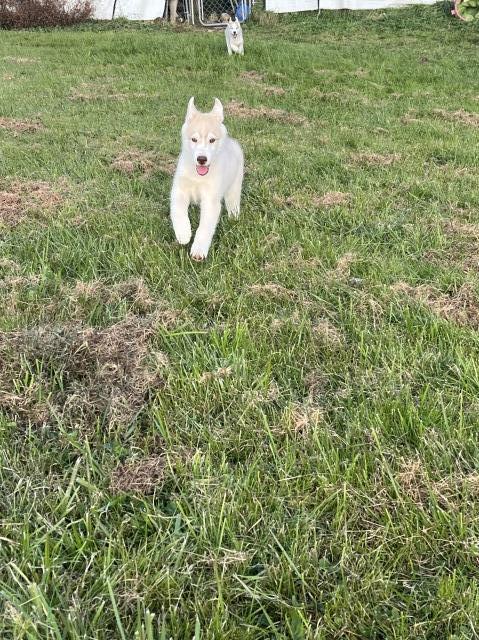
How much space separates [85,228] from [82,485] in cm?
213

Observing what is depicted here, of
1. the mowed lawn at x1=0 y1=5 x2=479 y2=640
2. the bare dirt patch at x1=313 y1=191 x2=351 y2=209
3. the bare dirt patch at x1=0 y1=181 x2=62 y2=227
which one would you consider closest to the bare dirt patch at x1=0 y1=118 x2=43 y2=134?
the mowed lawn at x1=0 y1=5 x2=479 y2=640

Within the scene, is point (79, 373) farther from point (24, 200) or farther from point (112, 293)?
point (24, 200)

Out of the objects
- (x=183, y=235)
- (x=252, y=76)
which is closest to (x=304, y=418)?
(x=183, y=235)

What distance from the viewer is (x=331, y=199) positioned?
152 inches

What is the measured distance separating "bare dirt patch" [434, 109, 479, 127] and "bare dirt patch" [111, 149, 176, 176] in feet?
12.4

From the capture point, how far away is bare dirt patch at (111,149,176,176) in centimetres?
449

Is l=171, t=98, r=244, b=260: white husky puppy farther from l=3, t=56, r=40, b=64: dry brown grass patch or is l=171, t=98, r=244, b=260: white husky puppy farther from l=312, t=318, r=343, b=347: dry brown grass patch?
l=3, t=56, r=40, b=64: dry brown grass patch

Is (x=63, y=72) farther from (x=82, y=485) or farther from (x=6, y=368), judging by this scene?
(x=82, y=485)

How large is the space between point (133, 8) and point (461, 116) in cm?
1371

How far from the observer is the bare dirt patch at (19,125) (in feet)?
18.7

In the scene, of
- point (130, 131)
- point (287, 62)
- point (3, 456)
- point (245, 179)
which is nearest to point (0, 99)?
point (130, 131)

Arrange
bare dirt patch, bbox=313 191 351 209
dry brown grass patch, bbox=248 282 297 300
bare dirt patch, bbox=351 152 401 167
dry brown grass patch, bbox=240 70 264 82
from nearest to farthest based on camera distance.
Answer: dry brown grass patch, bbox=248 282 297 300 < bare dirt patch, bbox=313 191 351 209 < bare dirt patch, bbox=351 152 401 167 < dry brown grass patch, bbox=240 70 264 82

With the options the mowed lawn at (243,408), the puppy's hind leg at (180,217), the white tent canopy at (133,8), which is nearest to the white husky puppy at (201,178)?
the puppy's hind leg at (180,217)

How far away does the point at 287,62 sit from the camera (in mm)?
9891
